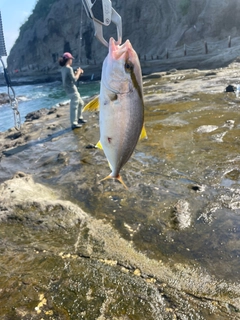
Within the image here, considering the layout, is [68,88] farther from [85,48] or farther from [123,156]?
[85,48]

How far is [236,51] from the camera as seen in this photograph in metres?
24.0

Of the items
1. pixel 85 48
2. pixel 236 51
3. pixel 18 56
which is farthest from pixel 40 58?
pixel 236 51

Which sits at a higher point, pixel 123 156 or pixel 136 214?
pixel 123 156

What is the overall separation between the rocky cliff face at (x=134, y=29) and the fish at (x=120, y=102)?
34.2 metres

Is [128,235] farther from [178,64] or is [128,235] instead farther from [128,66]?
[178,64]

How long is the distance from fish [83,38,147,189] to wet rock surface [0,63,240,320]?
1343 millimetres

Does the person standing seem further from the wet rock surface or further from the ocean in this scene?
the ocean

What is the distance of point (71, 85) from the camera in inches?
367

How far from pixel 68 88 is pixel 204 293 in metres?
7.92

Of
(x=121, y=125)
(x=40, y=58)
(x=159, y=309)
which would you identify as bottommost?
(x=159, y=309)

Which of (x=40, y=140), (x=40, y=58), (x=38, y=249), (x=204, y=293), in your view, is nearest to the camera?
(x=204, y=293)

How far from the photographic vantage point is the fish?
2145 mm

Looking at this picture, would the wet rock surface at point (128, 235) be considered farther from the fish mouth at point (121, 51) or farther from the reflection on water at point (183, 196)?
the fish mouth at point (121, 51)

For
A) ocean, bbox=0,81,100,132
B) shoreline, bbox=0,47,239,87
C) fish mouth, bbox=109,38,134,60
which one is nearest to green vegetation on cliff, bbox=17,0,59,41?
shoreline, bbox=0,47,239,87
